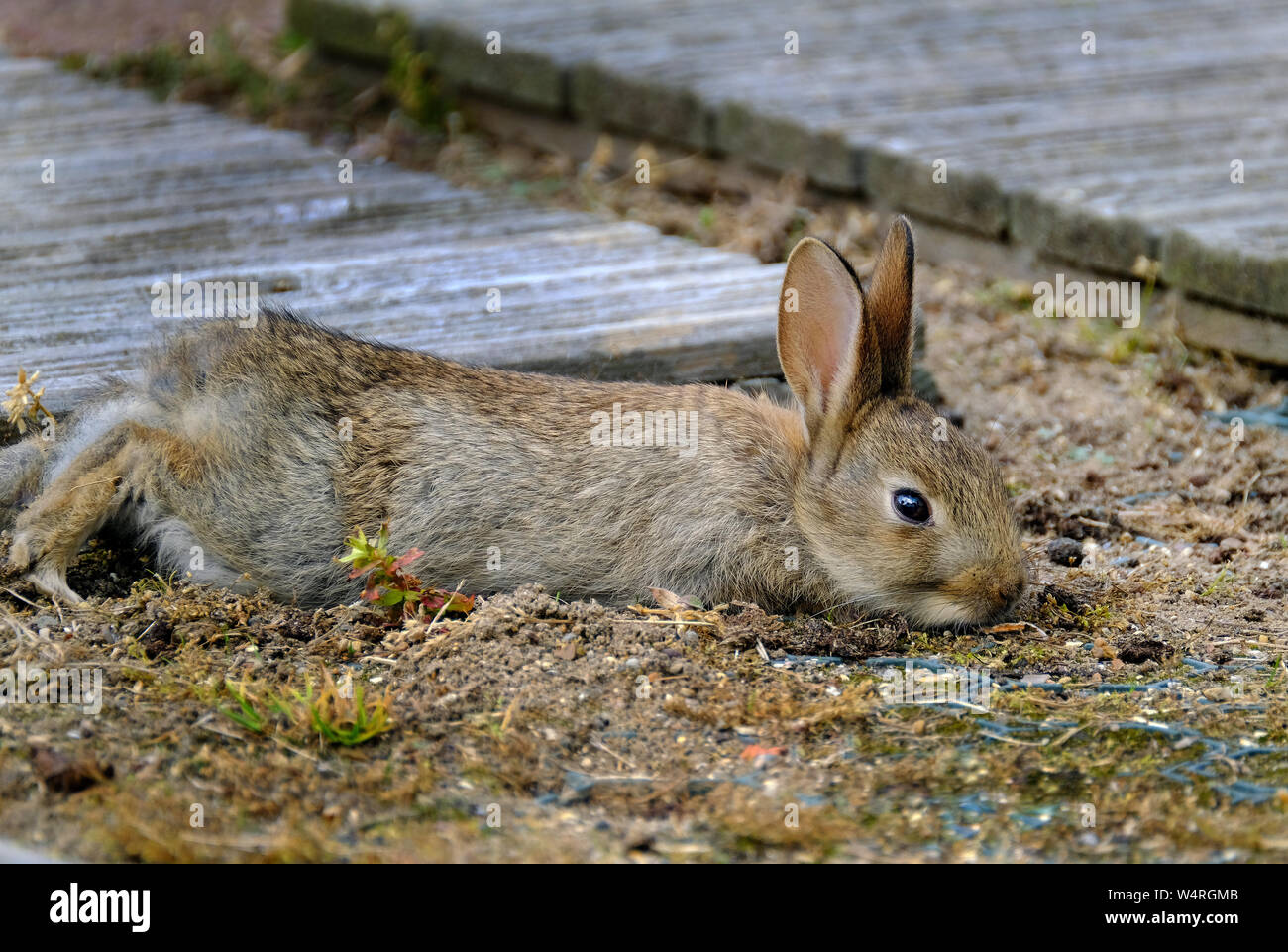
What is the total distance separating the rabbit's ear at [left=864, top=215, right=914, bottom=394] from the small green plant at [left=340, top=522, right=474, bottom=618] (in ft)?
5.16

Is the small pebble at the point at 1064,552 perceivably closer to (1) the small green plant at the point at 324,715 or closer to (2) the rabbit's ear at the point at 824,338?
(2) the rabbit's ear at the point at 824,338

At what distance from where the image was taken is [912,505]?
487 centimetres

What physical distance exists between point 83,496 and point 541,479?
145cm

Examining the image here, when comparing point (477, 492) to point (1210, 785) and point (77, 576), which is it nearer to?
point (77, 576)

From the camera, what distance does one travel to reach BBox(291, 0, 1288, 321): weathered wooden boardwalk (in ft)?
24.7

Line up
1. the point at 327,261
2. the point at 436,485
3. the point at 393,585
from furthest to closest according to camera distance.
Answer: the point at 327,261, the point at 436,485, the point at 393,585

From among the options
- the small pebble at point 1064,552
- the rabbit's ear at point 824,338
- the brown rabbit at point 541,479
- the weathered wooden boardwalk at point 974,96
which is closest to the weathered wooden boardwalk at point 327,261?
the brown rabbit at point 541,479

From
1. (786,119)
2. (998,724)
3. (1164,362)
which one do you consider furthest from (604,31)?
(998,724)

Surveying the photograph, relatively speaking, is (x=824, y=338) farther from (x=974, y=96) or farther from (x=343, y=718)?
(x=974, y=96)

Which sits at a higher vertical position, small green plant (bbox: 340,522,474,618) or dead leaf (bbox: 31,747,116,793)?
small green plant (bbox: 340,522,474,618)

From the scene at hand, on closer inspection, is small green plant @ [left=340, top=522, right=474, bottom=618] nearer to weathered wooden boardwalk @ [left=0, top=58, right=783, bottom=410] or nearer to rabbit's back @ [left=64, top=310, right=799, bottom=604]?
rabbit's back @ [left=64, top=310, right=799, bottom=604]

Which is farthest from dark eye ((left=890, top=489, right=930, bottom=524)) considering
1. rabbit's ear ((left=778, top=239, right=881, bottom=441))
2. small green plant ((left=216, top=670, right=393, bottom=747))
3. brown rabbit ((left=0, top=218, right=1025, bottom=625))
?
small green plant ((left=216, top=670, right=393, bottom=747))

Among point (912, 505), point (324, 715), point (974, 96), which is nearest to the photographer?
point (324, 715)

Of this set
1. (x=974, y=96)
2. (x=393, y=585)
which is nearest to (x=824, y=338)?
(x=393, y=585)
